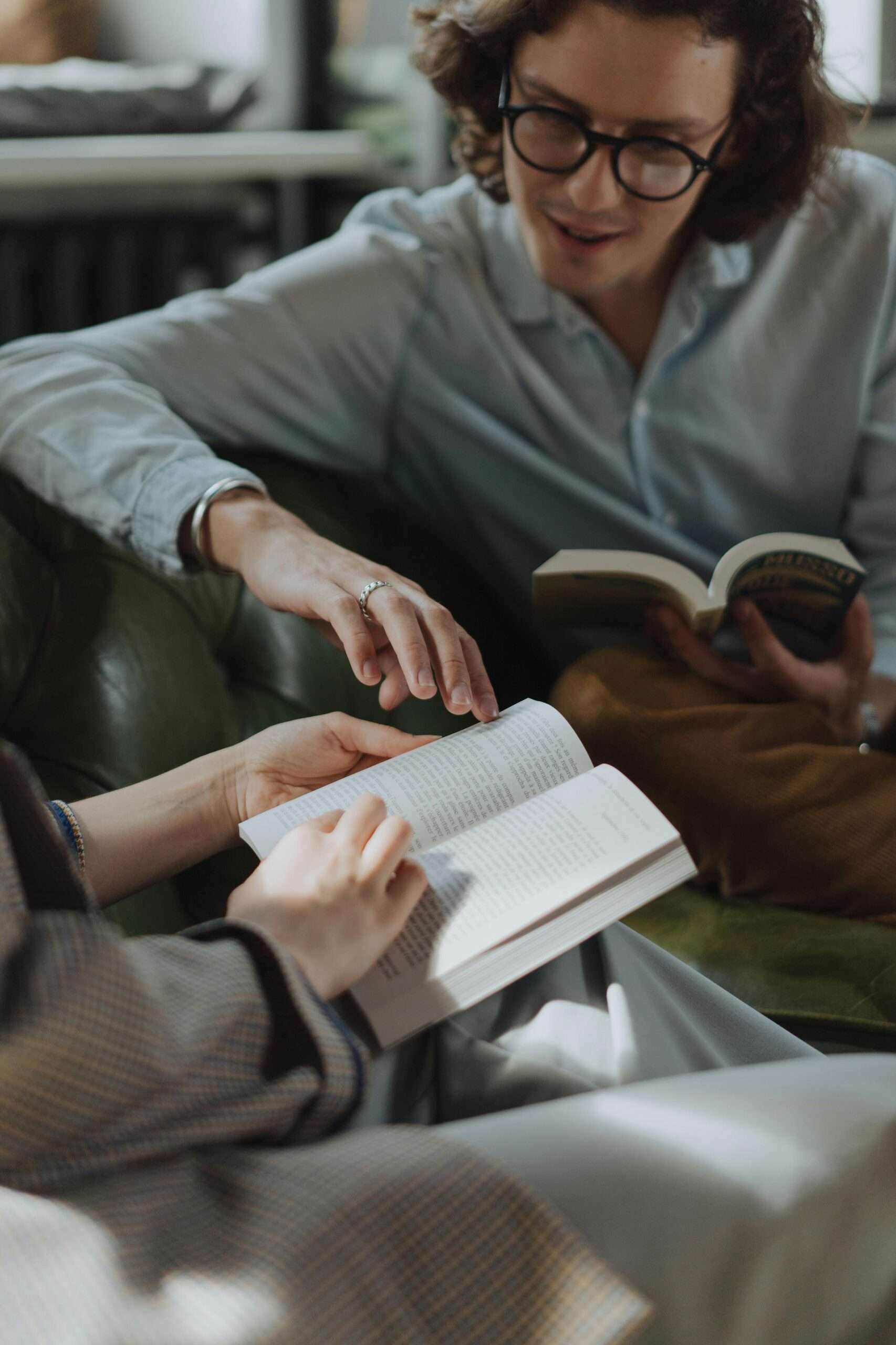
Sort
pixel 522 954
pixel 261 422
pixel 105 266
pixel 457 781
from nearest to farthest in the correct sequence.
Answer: pixel 522 954
pixel 457 781
pixel 261 422
pixel 105 266

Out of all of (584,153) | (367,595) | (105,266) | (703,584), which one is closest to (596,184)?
(584,153)

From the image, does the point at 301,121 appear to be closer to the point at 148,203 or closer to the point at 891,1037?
the point at 148,203

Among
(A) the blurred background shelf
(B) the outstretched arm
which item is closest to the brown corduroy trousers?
A: (B) the outstretched arm

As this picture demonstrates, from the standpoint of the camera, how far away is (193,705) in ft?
3.53

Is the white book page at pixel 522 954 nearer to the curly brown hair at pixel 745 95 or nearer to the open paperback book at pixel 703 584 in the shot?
the open paperback book at pixel 703 584

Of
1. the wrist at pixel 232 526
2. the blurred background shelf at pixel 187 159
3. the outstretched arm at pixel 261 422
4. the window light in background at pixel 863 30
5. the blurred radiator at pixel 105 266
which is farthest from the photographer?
the window light in background at pixel 863 30

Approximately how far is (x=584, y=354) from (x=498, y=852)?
0.78 metres

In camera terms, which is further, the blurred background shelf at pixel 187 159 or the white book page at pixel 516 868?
the blurred background shelf at pixel 187 159

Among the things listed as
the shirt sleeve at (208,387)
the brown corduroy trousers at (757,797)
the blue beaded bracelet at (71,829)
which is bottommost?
the brown corduroy trousers at (757,797)

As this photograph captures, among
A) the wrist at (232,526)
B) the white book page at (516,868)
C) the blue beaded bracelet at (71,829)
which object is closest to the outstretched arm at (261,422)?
the wrist at (232,526)

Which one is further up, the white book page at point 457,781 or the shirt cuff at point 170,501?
the shirt cuff at point 170,501

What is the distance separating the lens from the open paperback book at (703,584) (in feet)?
3.73

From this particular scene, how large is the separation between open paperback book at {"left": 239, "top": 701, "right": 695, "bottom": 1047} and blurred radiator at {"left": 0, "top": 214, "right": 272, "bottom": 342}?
172cm

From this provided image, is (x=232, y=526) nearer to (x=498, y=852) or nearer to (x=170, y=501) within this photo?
(x=170, y=501)
